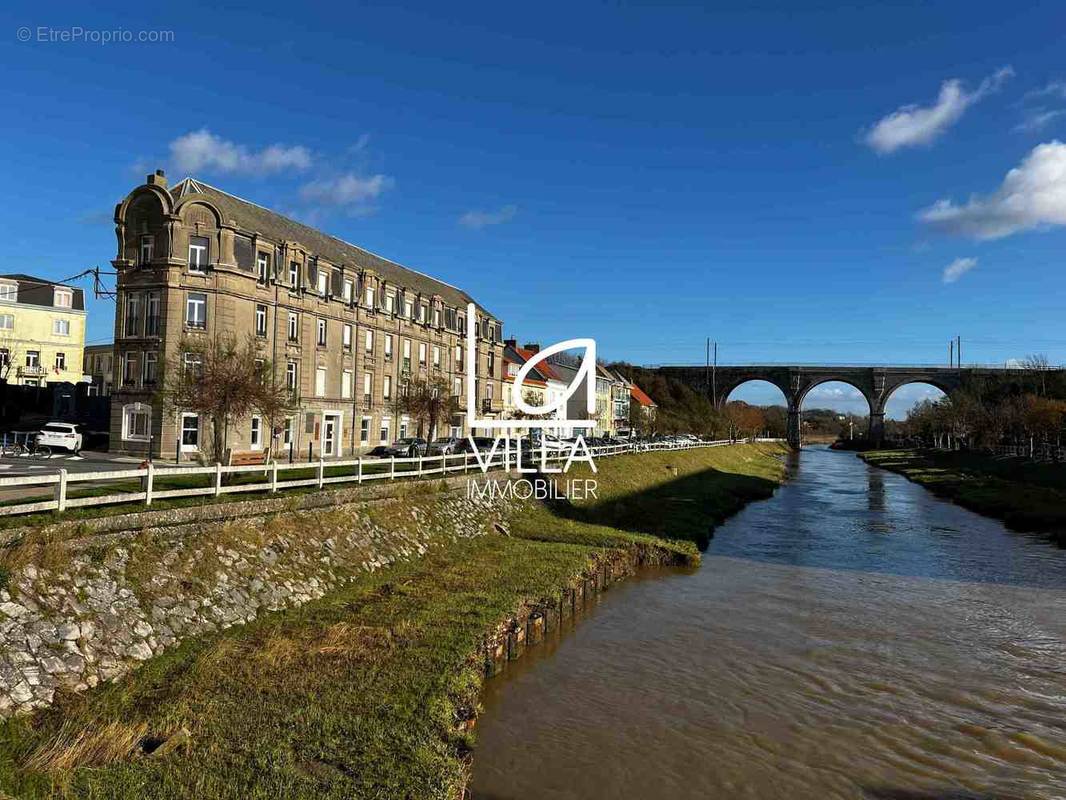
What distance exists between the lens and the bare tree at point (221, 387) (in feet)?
78.3

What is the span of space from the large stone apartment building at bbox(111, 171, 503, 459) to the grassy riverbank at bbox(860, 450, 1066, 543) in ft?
106

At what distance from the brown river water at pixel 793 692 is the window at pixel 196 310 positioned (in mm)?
23857

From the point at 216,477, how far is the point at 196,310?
20.1 metres

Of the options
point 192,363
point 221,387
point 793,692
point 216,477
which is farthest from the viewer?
point 192,363

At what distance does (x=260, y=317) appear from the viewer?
34625mm

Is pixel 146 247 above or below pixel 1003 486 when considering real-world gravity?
above

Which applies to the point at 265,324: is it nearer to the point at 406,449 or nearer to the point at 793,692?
the point at 406,449

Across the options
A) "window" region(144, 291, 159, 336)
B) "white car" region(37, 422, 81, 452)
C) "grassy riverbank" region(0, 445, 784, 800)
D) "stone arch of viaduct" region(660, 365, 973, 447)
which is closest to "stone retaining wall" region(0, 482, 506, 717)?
"grassy riverbank" region(0, 445, 784, 800)

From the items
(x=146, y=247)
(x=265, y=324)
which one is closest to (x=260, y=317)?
(x=265, y=324)

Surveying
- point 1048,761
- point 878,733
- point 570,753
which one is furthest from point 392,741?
point 1048,761

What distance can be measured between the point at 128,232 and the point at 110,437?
31.2ft

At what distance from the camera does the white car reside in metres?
28.7

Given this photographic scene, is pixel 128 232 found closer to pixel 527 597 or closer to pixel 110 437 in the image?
pixel 110 437

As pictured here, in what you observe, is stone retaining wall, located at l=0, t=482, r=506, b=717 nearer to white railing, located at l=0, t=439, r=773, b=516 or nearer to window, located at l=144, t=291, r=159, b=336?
white railing, located at l=0, t=439, r=773, b=516
